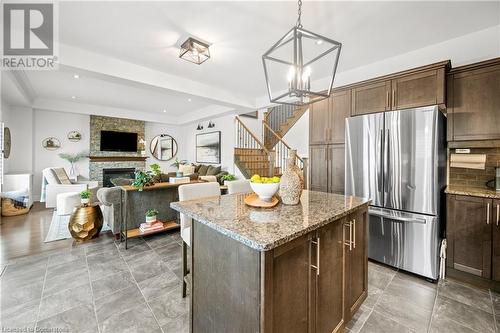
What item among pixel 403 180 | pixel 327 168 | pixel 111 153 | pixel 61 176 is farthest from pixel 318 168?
pixel 111 153

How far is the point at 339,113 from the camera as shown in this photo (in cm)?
314

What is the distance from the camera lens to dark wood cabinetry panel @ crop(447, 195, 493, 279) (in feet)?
7.09

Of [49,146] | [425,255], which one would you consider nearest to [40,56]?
[49,146]

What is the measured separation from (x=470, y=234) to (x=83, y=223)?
492 centimetres

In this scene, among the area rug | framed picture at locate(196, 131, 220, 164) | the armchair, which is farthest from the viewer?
framed picture at locate(196, 131, 220, 164)

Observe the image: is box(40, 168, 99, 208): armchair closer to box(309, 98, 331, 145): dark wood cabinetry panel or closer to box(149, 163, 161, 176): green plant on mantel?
box(149, 163, 161, 176): green plant on mantel

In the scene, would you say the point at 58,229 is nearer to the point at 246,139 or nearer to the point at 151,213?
the point at 151,213

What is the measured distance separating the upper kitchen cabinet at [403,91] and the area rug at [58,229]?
15.5 feet

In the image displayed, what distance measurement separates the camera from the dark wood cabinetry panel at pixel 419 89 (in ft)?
7.69

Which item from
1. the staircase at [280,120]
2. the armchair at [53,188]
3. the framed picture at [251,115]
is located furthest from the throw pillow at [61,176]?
the staircase at [280,120]

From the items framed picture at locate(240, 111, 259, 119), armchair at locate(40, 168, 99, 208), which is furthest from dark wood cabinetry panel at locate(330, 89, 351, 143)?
armchair at locate(40, 168, 99, 208)

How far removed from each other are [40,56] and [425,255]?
18.1ft

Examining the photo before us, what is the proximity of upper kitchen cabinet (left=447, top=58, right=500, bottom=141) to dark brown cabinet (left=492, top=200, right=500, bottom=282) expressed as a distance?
768mm

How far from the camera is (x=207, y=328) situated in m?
1.35
